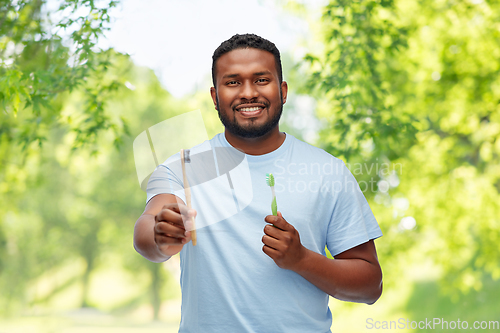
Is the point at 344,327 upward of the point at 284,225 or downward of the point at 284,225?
downward

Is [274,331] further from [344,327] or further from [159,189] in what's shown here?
[344,327]

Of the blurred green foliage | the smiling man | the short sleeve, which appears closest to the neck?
the smiling man

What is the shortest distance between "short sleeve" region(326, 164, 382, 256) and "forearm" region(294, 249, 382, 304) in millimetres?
71

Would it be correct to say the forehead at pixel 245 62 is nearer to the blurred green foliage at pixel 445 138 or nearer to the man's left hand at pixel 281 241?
the man's left hand at pixel 281 241

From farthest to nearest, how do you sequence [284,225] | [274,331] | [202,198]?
[202,198] → [274,331] → [284,225]

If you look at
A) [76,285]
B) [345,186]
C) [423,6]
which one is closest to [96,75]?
[345,186]

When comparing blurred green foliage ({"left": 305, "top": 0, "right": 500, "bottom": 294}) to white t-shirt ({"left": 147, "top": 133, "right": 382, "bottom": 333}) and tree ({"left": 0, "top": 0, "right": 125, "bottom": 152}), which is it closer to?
tree ({"left": 0, "top": 0, "right": 125, "bottom": 152})

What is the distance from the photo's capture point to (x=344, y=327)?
936cm

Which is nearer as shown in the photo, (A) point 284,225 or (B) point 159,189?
(A) point 284,225

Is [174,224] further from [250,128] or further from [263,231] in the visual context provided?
[250,128]

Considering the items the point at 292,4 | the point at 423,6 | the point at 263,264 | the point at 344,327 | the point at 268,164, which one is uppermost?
the point at 292,4

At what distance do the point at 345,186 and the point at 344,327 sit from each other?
8805 mm

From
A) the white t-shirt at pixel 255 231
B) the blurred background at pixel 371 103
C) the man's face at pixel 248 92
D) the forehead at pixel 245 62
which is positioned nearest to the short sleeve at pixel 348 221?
the white t-shirt at pixel 255 231

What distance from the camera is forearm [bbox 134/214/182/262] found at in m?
1.29
